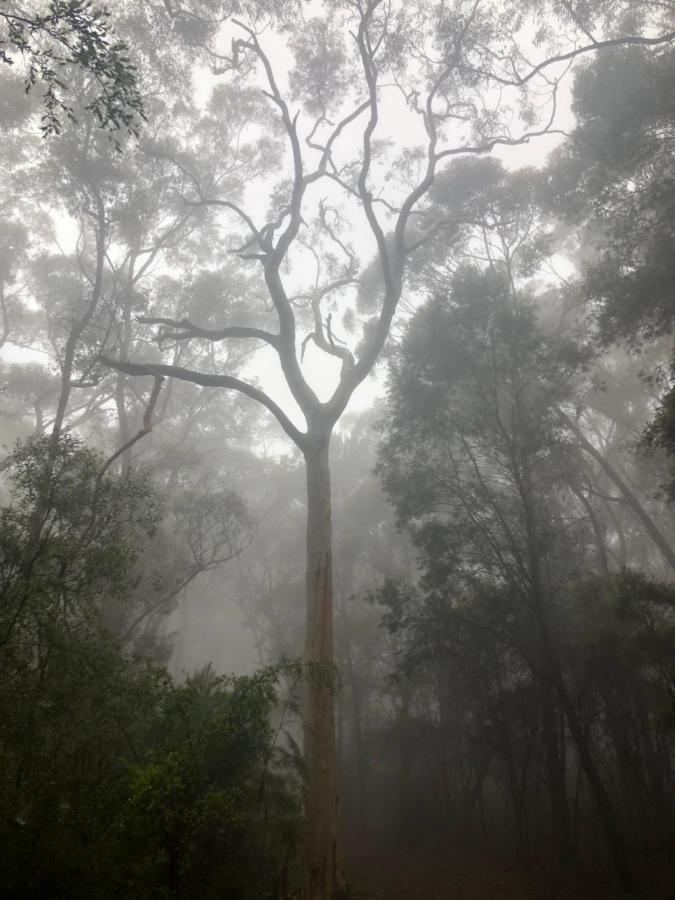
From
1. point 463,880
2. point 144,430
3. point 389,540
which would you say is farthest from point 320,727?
point 389,540

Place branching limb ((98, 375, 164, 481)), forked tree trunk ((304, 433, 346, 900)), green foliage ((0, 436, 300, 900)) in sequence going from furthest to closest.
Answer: branching limb ((98, 375, 164, 481)) → forked tree trunk ((304, 433, 346, 900)) → green foliage ((0, 436, 300, 900))

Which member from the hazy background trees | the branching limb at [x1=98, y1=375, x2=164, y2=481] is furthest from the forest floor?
the branching limb at [x1=98, y1=375, x2=164, y2=481]

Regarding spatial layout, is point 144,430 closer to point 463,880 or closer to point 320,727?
point 320,727

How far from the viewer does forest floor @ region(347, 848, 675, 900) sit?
26.6 ft

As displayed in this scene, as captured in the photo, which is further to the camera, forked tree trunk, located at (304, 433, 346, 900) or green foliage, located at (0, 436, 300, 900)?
forked tree trunk, located at (304, 433, 346, 900)

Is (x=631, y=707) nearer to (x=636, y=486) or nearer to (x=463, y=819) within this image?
(x=463, y=819)

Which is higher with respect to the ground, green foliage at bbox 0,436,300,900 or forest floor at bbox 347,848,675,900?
green foliage at bbox 0,436,300,900

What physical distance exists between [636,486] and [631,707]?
27.3 feet

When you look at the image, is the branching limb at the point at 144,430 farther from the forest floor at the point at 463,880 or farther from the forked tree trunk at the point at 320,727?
the forest floor at the point at 463,880

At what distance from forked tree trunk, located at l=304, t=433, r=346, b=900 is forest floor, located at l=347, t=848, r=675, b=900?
4.09 feet

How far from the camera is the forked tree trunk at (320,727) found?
6.74 m

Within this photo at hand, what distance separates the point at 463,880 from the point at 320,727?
550cm

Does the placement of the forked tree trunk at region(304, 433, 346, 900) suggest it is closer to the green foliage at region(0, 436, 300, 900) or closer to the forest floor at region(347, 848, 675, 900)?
the green foliage at region(0, 436, 300, 900)

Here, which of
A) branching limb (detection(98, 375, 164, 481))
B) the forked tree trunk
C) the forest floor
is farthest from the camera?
the forest floor
